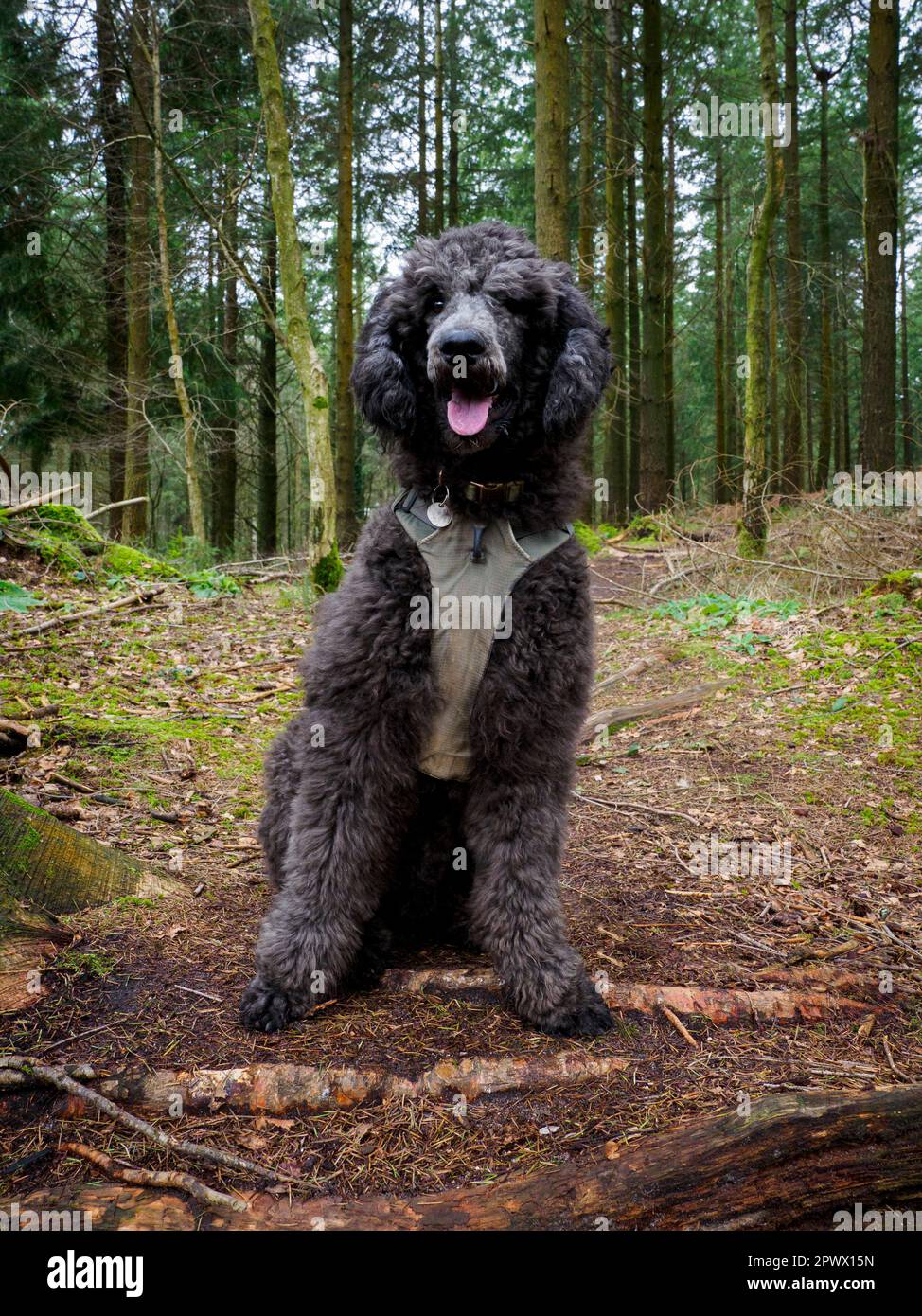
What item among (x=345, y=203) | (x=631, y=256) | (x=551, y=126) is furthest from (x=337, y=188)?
(x=551, y=126)

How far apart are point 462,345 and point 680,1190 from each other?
7.06 ft

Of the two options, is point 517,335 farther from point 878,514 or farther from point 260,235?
point 260,235

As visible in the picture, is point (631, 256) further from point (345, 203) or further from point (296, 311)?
point (296, 311)

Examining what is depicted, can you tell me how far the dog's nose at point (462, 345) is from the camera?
7.84 ft

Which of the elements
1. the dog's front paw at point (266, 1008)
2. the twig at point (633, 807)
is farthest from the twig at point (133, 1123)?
the twig at point (633, 807)

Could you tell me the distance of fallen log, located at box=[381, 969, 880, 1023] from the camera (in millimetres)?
2613

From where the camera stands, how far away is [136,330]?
1255cm

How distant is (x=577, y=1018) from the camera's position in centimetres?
254

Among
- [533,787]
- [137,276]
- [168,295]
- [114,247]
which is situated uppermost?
[114,247]

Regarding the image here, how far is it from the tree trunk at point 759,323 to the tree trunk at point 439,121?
7.23 m

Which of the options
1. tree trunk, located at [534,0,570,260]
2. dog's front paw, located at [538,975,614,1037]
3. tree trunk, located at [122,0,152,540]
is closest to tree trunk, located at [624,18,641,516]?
tree trunk, located at [534,0,570,260]

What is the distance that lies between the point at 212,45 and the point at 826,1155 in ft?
49.4

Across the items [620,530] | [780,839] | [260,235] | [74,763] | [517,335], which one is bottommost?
[780,839]
